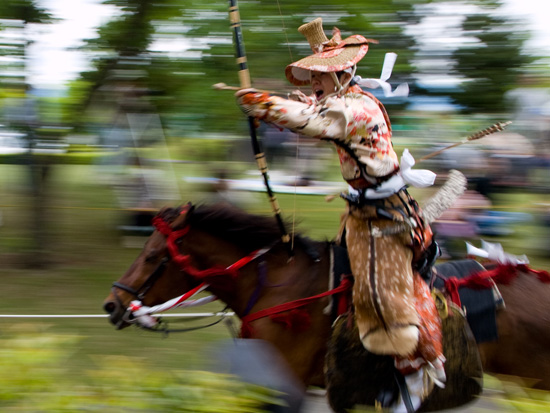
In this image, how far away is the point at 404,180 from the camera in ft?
11.2

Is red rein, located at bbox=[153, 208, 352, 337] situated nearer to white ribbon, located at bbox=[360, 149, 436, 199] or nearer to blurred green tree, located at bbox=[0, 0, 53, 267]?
white ribbon, located at bbox=[360, 149, 436, 199]

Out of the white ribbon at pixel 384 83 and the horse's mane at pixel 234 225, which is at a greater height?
the white ribbon at pixel 384 83

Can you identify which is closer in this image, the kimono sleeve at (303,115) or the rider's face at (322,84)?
the kimono sleeve at (303,115)

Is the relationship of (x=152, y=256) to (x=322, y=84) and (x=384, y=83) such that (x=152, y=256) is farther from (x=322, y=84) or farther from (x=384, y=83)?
(x=384, y=83)

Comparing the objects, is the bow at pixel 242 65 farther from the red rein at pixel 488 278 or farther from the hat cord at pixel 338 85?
the red rein at pixel 488 278

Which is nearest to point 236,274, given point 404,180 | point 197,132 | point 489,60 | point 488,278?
point 404,180

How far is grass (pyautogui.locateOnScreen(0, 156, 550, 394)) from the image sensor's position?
20.6 ft

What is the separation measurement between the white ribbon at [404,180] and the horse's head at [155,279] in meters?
1.17

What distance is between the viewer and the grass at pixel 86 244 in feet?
20.6

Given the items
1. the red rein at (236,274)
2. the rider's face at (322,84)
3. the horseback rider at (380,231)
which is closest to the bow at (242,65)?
the horseback rider at (380,231)

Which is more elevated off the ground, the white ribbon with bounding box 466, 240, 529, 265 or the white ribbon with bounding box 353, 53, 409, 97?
the white ribbon with bounding box 353, 53, 409, 97

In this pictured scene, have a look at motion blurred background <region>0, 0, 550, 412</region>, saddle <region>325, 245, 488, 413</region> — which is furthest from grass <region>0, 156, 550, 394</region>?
saddle <region>325, 245, 488, 413</region>

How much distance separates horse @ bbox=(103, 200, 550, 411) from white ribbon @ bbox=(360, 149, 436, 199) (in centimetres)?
57

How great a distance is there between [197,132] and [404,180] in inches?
161
